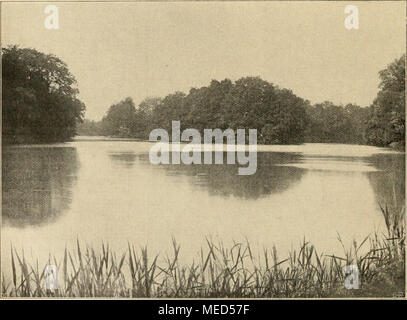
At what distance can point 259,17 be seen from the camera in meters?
4.08

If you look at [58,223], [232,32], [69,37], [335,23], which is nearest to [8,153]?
[58,223]

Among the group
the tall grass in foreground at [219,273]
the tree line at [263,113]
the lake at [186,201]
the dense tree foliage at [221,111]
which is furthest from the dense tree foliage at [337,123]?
the tall grass in foreground at [219,273]

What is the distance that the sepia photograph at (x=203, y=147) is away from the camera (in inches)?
154

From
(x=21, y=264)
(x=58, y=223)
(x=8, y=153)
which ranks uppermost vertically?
(x=8, y=153)

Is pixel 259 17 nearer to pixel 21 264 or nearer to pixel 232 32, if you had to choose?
pixel 232 32

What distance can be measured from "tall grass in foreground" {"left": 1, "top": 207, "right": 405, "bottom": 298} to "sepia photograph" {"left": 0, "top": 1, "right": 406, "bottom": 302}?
0.01 meters

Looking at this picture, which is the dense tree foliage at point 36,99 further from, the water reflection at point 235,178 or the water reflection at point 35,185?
the water reflection at point 235,178

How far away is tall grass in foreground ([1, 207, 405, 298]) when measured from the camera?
3826 millimetres

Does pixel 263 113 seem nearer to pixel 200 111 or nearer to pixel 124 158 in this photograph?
pixel 200 111

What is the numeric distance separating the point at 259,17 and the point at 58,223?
8.14ft

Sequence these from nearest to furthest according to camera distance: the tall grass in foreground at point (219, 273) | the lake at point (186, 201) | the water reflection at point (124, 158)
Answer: the tall grass in foreground at point (219, 273) < the lake at point (186, 201) < the water reflection at point (124, 158)

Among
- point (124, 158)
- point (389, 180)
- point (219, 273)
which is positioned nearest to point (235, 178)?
point (219, 273)

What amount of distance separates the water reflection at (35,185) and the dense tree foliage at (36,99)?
0.57ft

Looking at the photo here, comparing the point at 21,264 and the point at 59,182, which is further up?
the point at 59,182
